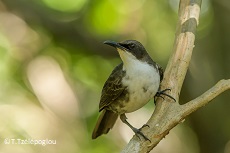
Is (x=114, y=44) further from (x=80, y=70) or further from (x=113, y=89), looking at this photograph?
(x=80, y=70)

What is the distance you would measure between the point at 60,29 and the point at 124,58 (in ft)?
7.61

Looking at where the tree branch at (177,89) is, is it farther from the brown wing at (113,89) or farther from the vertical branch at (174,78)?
the brown wing at (113,89)

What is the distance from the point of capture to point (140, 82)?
16.1 ft

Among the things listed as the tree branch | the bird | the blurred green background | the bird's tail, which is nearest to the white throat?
the bird

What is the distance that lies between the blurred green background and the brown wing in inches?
78.8

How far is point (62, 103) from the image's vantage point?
7.58m

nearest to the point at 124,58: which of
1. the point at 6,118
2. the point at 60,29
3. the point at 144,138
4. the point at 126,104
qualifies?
the point at 126,104

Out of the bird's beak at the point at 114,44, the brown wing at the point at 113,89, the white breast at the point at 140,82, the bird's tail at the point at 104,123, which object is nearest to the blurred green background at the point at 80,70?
the bird's tail at the point at 104,123

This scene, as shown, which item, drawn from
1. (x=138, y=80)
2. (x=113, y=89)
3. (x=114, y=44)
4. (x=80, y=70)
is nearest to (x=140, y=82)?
(x=138, y=80)

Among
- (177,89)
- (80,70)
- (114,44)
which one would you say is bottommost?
(177,89)

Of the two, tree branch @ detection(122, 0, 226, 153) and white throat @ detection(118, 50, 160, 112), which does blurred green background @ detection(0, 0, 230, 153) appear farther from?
tree branch @ detection(122, 0, 226, 153)

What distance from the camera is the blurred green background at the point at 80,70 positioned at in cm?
715

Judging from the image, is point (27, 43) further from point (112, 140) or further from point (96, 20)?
point (112, 140)

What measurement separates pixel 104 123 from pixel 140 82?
686 mm
